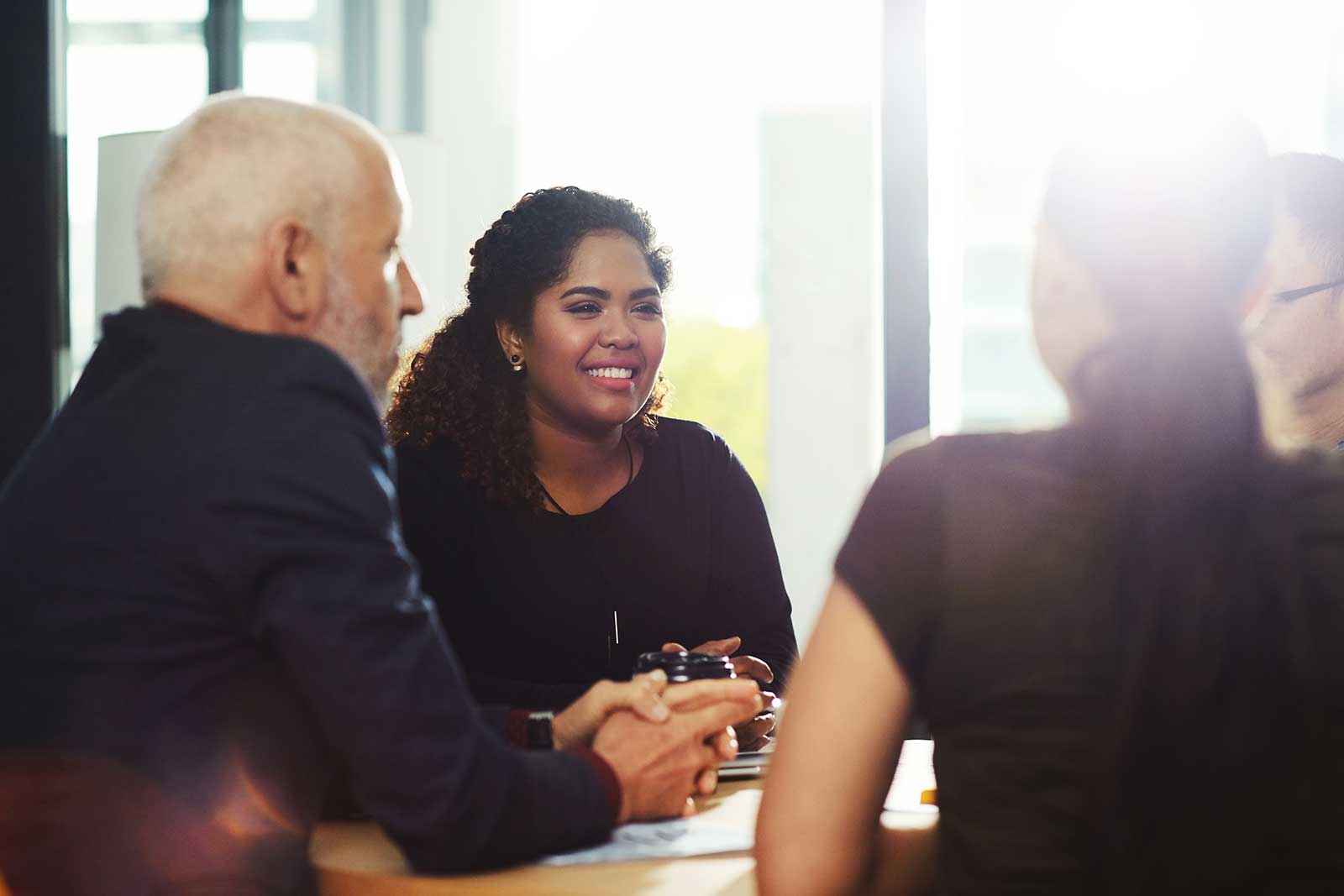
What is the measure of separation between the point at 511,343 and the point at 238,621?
1.47 m

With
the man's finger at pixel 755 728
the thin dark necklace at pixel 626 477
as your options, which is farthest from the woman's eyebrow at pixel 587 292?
the man's finger at pixel 755 728

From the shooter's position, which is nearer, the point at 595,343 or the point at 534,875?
the point at 534,875

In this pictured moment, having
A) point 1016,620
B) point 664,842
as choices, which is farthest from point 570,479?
point 1016,620

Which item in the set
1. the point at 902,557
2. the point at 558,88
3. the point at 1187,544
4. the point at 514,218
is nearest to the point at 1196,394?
the point at 1187,544

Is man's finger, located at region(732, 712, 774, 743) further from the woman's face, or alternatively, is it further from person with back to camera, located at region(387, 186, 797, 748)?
the woman's face

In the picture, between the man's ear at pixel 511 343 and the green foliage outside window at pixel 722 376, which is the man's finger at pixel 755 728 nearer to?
the man's ear at pixel 511 343

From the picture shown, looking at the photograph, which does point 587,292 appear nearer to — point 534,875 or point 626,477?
point 626,477

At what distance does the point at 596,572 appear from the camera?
2363 millimetres

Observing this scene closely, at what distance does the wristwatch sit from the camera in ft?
5.10

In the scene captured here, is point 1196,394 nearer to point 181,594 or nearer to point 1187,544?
point 1187,544

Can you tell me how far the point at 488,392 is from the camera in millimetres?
2516

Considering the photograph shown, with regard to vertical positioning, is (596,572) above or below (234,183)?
below

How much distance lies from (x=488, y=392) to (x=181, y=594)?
4.57 ft

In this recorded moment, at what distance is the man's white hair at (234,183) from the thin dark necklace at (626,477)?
1127mm
